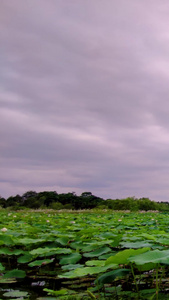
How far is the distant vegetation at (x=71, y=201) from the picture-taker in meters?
31.9

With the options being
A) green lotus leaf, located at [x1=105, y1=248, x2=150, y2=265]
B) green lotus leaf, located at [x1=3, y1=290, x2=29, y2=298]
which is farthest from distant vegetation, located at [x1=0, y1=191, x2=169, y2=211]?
green lotus leaf, located at [x1=105, y1=248, x2=150, y2=265]

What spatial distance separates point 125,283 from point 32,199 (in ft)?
113

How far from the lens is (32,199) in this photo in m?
36.4

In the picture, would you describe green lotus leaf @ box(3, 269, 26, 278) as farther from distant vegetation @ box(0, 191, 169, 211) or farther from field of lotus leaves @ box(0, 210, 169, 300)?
distant vegetation @ box(0, 191, 169, 211)

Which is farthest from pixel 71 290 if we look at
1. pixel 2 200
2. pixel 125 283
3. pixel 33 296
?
pixel 2 200

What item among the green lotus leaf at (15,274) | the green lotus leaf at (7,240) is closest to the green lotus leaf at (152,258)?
the green lotus leaf at (15,274)

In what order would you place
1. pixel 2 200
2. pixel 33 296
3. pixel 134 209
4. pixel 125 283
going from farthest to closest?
pixel 2 200
pixel 134 209
pixel 125 283
pixel 33 296

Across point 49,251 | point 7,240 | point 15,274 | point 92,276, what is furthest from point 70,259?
point 7,240

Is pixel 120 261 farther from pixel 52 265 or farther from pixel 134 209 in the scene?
pixel 134 209

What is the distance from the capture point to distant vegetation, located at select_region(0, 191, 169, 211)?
31.9 m

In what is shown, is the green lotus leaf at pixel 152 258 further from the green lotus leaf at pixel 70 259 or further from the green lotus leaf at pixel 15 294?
the green lotus leaf at pixel 70 259

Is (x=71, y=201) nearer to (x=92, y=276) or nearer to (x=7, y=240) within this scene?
(x=7, y=240)

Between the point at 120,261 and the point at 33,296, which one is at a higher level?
the point at 120,261

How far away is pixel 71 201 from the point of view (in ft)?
128
